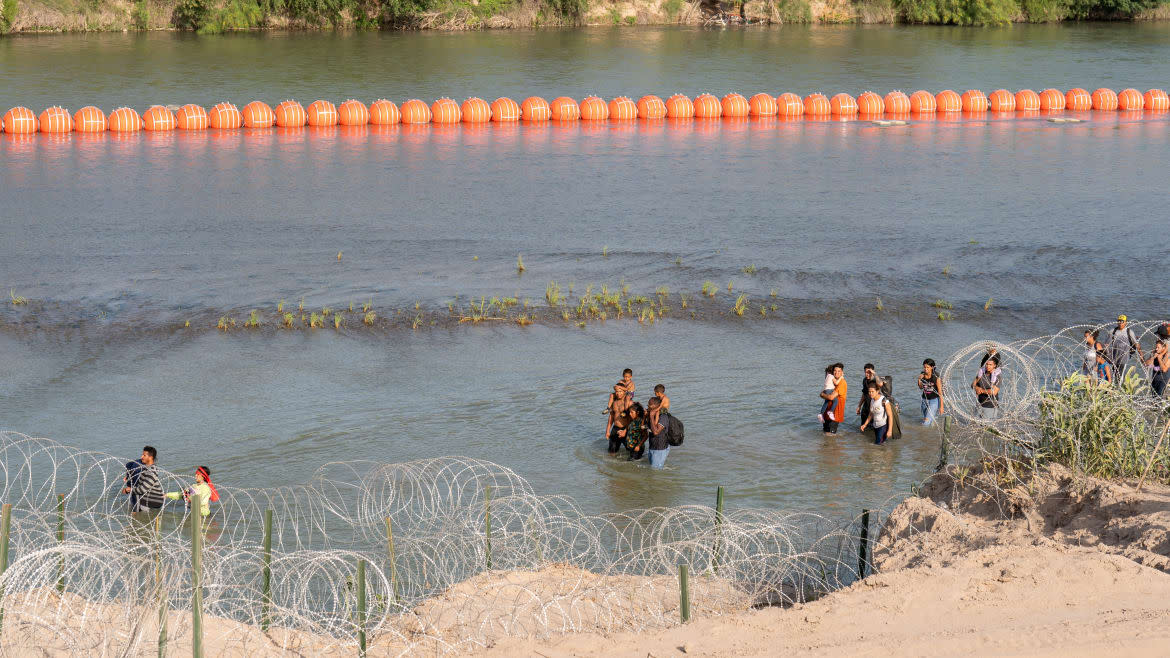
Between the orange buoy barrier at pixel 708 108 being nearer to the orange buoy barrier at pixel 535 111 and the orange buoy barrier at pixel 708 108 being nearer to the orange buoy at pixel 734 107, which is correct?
the orange buoy at pixel 734 107

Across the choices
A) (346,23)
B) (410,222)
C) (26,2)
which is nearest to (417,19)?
(346,23)

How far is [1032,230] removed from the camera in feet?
95.8

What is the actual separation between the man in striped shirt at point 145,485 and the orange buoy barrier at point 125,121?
30042 mm

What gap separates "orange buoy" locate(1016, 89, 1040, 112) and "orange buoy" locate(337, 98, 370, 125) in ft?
84.8

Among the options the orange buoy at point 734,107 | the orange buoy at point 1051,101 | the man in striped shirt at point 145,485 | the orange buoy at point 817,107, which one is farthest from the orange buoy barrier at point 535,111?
the man in striped shirt at point 145,485

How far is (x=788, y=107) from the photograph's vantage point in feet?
153

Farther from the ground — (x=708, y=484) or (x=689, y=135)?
(x=689, y=135)

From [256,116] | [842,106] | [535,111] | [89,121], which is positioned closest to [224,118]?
[256,116]

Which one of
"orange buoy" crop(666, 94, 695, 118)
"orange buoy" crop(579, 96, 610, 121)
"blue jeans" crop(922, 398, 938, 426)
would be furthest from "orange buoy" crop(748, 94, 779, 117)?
"blue jeans" crop(922, 398, 938, 426)

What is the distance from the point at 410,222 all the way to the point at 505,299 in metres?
7.68

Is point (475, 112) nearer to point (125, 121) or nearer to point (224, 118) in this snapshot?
point (224, 118)

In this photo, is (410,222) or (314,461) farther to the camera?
(410,222)

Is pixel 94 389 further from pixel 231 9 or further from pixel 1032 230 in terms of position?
pixel 231 9

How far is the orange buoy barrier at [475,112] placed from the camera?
43.8 metres
